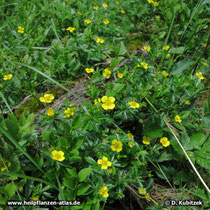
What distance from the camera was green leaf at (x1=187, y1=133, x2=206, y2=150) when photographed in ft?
6.54

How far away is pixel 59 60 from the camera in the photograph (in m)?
2.47

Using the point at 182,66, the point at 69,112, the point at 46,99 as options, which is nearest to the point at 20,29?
the point at 46,99

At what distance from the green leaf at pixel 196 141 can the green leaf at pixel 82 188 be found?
1002 mm

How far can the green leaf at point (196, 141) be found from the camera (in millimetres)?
1992

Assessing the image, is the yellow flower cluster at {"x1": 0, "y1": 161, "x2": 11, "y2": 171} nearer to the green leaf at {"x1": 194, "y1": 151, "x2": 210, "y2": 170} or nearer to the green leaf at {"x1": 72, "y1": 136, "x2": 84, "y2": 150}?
the green leaf at {"x1": 72, "y1": 136, "x2": 84, "y2": 150}

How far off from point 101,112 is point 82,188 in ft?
1.99

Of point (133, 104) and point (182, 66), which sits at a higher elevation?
point (182, 66)

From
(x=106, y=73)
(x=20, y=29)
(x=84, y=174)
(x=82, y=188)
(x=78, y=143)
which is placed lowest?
(x=82, y=188)

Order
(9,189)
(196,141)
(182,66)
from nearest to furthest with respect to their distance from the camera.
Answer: (9,189) < (196,141) < (182,66)

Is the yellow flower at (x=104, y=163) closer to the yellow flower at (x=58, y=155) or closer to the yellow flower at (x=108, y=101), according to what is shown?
the yellow flower at (x=58, y=155)

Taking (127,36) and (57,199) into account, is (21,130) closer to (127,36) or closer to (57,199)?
(57,199)

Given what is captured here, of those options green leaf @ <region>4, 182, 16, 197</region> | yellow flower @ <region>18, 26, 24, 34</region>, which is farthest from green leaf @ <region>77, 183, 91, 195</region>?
A: yellow flower @ <region>18, 26, 24, 34</region>

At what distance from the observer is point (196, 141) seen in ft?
Result: 6.64

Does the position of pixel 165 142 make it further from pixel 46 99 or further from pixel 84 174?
pixel 46 99
